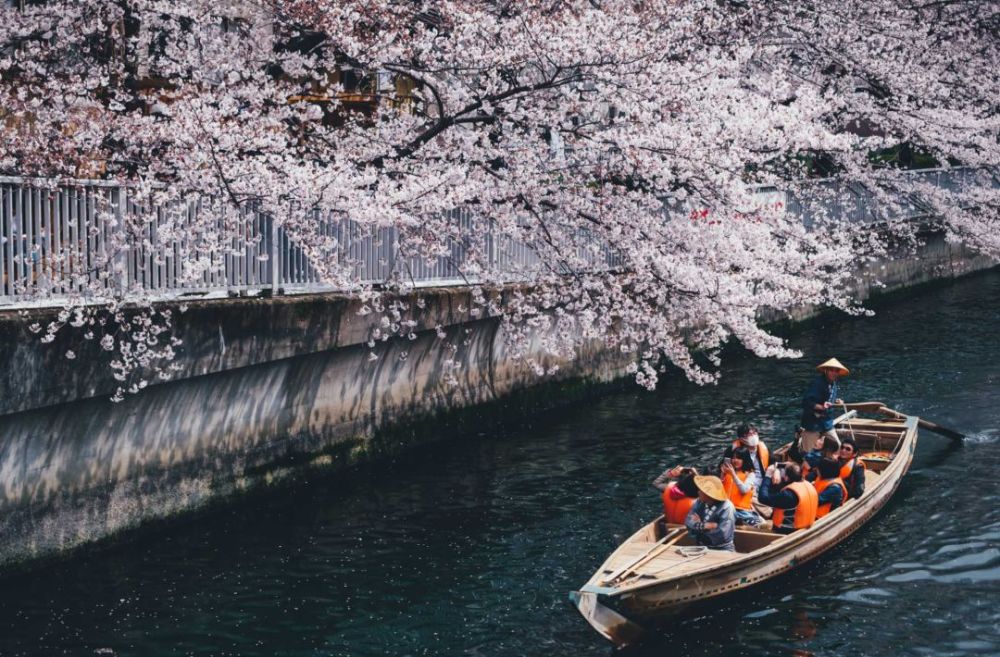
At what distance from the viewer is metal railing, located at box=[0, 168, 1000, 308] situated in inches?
494

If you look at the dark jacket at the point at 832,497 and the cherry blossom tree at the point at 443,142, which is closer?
the cherry blossom tree at the point at 443,142

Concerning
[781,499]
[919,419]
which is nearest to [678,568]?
[781,499]

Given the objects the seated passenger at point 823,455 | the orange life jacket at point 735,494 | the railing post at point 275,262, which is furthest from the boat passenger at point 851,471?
the railing post at point 275,262

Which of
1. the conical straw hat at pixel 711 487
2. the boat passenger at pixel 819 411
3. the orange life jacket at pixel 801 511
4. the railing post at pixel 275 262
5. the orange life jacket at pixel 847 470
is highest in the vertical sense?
the railing post at pixel 275 262

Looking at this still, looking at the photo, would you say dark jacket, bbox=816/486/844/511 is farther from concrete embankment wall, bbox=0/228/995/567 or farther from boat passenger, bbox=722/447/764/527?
concrete embankment wall, bbox=0/228/995/567

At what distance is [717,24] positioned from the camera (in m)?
22.1

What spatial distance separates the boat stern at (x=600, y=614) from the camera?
1166 cm

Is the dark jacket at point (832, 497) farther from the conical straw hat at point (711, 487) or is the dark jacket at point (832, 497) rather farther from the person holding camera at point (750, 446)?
the conical straw hat at point (711, 487)

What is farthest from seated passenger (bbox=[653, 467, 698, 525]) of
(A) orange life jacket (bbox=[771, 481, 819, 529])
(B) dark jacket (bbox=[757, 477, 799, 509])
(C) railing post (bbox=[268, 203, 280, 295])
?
(C) railing post (bbox=[268, 203, 280, 295])

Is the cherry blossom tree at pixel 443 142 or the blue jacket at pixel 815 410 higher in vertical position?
the cherry blossom tree at pixel 443 142

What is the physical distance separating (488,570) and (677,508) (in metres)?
2.52

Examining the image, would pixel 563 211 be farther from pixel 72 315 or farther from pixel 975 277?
pixel 975 277

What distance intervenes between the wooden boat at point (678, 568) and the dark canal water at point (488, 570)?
0.31 metres

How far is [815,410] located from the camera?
17734mm
